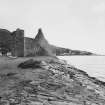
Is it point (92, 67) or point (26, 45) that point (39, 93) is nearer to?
point (26, 45)

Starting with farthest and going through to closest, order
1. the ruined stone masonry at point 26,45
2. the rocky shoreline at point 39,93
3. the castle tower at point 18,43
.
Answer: the ruined stone masonry at point 26,45 < the castle tower at point 18,43 < the rocky shoreline at point 39,93

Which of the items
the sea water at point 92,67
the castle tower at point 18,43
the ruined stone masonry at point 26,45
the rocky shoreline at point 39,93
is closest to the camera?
the rocky shoreline at point 39,93

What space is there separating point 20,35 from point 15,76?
3294 cm

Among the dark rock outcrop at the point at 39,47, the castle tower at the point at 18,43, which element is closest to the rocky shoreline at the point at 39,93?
the castle tower at the point at 18,43

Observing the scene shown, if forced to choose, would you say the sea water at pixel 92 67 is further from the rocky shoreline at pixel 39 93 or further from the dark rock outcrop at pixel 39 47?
the rocky shoreline at pixel 39 93

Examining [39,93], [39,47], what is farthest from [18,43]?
[39,93]

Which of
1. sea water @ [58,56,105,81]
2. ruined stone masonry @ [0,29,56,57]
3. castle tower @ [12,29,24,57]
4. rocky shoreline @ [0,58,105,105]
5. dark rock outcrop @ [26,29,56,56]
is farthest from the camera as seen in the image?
dark rock outcrop @ [26,29,56,56]

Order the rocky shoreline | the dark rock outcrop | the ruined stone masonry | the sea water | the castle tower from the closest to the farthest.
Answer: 1. the rocky shoreline
2. the sea water
3. the castle tower
4. the ruined stone masonry
5. the dark rock outcrop

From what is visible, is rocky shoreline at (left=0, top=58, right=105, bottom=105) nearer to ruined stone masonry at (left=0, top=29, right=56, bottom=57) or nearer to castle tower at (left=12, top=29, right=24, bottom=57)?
castle tower at (left=12, top=29, right=24, bottom=57)

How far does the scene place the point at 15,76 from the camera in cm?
1781

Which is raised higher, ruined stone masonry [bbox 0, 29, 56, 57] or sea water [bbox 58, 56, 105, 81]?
ruined stone masonry [bbox 0, 29, 56, 57]

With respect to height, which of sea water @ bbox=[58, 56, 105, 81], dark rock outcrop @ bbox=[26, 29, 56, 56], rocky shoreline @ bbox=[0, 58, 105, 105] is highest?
dark rock outcrop @ bbox=[26, 29, 56, 56]

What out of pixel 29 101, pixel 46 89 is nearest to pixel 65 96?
pixel 46 89

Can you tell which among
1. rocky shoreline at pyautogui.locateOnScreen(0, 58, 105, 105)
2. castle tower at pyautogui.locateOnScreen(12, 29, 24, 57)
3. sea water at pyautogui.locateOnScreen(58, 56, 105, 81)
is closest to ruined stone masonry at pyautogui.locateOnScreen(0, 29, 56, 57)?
castle tower at pyautogui.locateOnScreen(12, 29, 24, 57)
